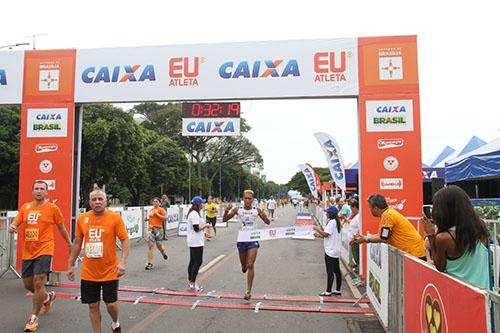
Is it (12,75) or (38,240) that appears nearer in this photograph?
(38,240)

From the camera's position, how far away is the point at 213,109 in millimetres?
9367

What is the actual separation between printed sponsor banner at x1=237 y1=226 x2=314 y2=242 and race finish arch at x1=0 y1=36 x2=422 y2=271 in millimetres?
1297

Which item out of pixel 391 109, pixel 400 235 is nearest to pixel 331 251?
pixel 400 235

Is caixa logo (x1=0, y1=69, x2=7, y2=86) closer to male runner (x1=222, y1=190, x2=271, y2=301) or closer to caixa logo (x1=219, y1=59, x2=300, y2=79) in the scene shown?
caixa logo (x1=219, y1=59, x2=300, y2=79)

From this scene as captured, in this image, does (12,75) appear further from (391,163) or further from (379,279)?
(379,279)

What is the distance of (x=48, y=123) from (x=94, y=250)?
225 inches

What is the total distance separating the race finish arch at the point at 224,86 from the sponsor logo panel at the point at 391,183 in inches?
0.7

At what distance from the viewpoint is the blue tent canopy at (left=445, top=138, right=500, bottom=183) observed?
9922 millimetres

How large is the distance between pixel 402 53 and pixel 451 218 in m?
5.93

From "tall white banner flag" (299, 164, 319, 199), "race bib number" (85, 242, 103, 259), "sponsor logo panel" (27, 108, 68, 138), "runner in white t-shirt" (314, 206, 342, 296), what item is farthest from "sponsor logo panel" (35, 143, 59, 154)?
"tall white banner flag" (299, 164, 319, 199)

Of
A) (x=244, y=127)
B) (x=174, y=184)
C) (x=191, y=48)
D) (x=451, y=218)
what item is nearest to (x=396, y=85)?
(x=191, y=48)

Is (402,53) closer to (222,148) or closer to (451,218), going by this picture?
(451,218)

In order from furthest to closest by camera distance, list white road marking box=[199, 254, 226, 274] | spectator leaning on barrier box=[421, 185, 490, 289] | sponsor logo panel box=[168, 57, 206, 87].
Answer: white road marking box=[199, 254, 226, 274]
sponsor logo panel box=[168, 57, 206, 87]
spectator leaning on barrier box=[421, 185, 490, 289]

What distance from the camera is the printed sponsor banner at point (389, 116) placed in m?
8.23
